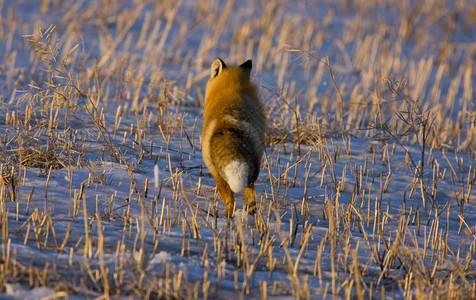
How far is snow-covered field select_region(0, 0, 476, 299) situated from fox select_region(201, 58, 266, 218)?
0.26 meters

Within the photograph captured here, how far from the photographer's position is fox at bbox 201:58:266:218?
12.1 feet

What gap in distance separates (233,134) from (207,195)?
1.00 metres

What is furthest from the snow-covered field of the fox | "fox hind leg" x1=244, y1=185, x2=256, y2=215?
the fox

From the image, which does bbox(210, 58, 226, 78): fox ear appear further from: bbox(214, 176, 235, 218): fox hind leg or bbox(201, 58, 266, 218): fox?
bbox(214, 176, 235, 218): fox hind leg

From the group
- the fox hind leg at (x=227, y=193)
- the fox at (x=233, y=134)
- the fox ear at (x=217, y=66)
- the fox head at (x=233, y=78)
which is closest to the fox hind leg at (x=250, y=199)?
the fox at (x=233, y=134)

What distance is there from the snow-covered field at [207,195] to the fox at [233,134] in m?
0.26

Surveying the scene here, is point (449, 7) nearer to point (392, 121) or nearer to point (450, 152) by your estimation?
point (392, 121)

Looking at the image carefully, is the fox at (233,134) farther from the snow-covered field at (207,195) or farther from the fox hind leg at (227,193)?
the snow-covered field at (207,195)

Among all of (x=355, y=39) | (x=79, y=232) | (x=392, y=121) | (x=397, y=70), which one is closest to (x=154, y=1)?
(x=355, y=39)

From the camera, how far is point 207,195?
4.55 m

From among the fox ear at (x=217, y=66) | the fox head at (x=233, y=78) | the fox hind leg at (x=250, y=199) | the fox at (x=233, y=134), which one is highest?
the fox ear at (x=217, y=66)

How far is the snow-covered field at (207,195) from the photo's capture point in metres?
2.90

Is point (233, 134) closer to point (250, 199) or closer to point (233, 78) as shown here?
point (250, 199)

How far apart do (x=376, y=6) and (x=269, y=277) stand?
15.5 metres
